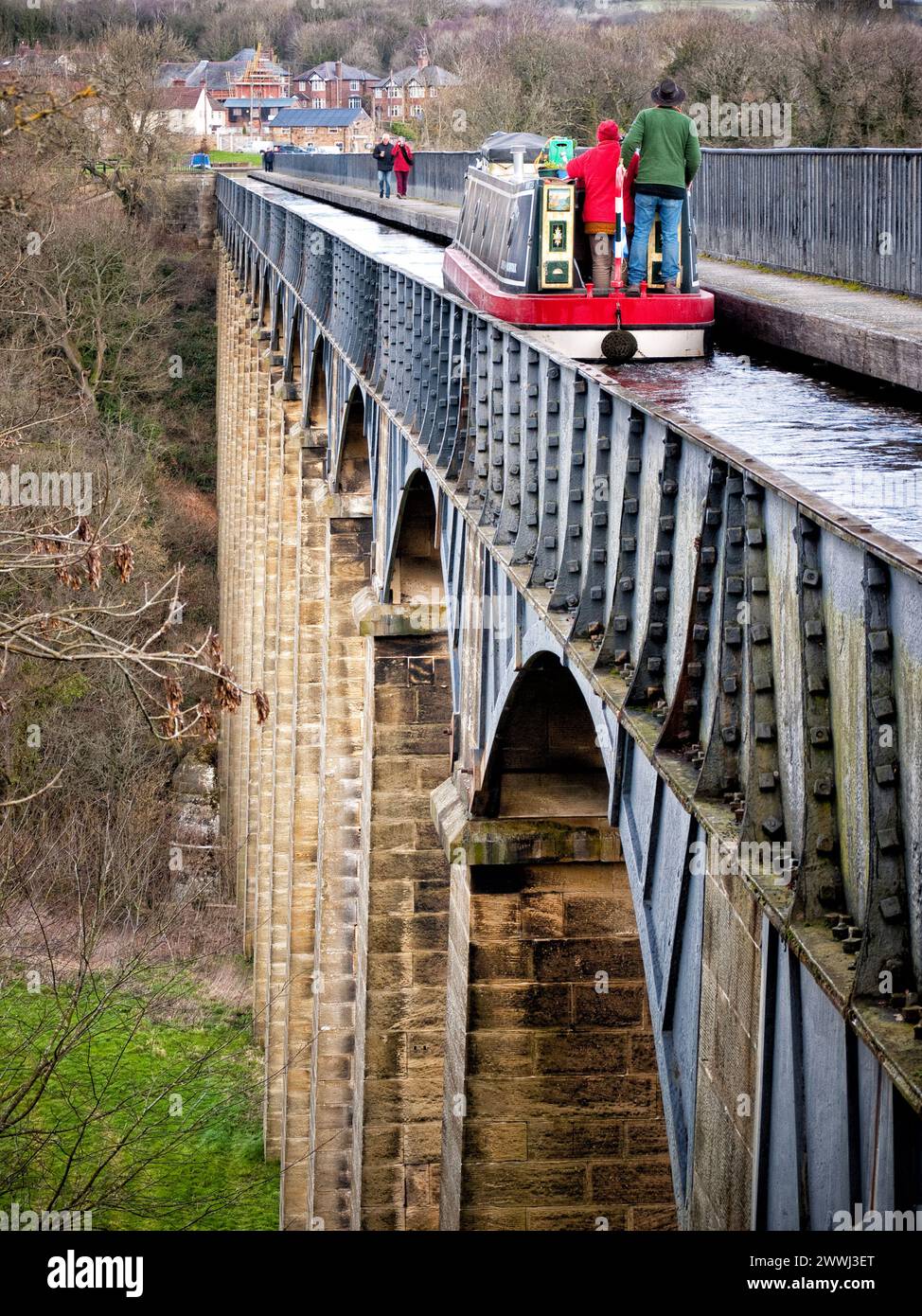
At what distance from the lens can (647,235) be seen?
11.4 metres

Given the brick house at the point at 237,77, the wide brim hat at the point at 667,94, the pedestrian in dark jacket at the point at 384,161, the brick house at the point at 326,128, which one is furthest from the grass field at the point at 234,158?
the wide brim hat at the point at 667,94

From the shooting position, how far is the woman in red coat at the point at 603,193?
11.2 metres

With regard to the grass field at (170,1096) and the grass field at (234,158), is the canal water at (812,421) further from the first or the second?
the grass field at (234,158)

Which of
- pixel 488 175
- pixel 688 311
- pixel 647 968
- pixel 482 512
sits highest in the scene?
pixel 488 175

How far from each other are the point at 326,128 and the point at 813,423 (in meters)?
123

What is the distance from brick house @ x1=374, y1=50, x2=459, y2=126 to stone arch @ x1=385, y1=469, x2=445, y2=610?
2871 inches

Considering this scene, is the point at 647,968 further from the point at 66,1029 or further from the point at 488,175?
the point at 488,175

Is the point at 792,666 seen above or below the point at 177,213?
below

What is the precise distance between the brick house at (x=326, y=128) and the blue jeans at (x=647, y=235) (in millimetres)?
113642

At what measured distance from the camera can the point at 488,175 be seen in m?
13.6

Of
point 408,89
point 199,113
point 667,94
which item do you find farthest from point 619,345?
point 199,113

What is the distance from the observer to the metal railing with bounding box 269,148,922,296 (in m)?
13.7
